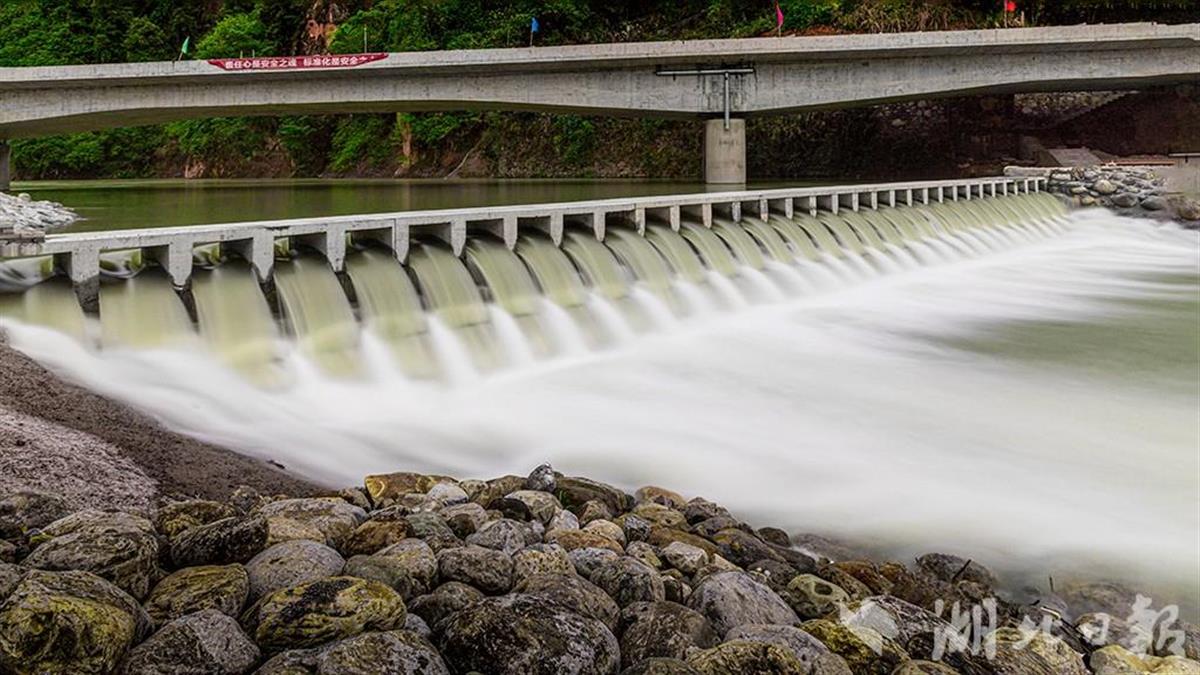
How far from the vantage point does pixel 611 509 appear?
265 inches

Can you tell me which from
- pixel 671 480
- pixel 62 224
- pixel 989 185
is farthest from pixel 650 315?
pixel 989 185

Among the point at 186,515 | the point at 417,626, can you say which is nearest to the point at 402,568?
the point at 417,626

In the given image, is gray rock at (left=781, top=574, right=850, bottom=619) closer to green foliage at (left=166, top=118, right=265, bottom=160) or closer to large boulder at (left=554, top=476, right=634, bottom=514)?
large boulder at (left=554, top=476, right=634, bottom=514)

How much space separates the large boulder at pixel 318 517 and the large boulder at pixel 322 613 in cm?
83

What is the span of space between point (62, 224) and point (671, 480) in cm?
1690

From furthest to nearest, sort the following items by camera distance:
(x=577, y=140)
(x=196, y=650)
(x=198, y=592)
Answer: (x=577, y=140), (x=198, y=592), (x=196, y=650)

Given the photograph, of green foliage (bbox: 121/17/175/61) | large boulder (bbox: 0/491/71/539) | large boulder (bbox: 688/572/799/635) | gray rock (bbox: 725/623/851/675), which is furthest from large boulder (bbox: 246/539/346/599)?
green foliage (bbox: 121/17/175/61)

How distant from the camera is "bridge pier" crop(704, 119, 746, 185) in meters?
32.5

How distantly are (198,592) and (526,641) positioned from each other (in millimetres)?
1488

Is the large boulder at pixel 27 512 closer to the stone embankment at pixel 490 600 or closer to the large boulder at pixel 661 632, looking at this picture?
the stone embankment at pixel 490 600

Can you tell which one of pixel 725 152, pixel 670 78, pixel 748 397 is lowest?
pixel 748 397

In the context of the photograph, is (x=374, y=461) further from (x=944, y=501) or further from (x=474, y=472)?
(x=944, y=501)

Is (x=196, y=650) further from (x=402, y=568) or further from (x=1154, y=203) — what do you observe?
(x=1154, y=203)

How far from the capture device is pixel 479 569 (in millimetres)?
4836
